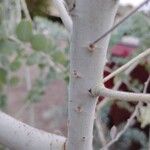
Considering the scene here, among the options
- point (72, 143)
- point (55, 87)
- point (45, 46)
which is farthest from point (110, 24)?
point (55, 87)

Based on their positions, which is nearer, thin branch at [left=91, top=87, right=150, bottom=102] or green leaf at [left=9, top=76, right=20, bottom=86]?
thin branch at [left=91, top=87, right=150, bottom=102]

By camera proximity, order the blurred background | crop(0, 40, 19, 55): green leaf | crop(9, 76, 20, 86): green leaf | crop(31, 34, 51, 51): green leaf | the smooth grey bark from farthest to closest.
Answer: crop(9, 76, 20, 86): green leaf, crop(0, 40, 19, 55): green leaf, crop(31, 34, 51, 51): green leaf, the blurred background, the smooth grey bark

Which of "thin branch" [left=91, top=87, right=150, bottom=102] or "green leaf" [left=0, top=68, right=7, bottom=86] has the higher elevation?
"thin branch" [left=91, top=87, right=150, bottom=102]

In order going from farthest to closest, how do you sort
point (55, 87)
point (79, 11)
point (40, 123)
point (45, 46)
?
point (55, 87), point (40, 123), point (45, 46), point (79, 11)

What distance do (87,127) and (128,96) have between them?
0.06m

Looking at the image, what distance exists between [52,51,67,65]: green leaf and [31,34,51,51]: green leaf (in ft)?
0.12

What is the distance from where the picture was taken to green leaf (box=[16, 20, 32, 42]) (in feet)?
2.19

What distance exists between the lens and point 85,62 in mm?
379

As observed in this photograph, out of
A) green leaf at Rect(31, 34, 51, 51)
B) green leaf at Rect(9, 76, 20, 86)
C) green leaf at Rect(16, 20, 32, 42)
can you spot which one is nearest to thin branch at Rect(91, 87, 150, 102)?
green leaf at Rect(16, 20, 32, 42)

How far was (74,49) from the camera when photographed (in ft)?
1.23

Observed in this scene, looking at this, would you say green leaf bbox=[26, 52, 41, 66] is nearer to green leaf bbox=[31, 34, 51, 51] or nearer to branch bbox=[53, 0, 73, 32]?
green leaf bbox=[31, 34, 51, 51]

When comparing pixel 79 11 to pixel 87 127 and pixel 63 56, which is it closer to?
pixel 87 127

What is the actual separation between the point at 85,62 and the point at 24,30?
0.37 m

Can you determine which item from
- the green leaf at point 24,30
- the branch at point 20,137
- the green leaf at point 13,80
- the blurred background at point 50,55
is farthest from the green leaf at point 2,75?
the branch at point 20,137
